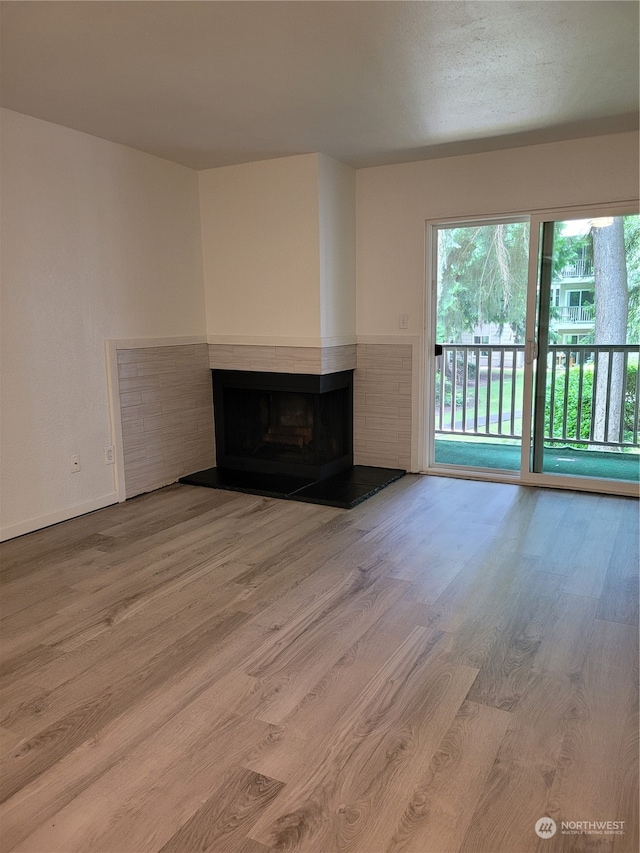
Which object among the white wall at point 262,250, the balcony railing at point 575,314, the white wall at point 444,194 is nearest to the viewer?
the white wall at point 444,194

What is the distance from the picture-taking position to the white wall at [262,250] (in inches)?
166

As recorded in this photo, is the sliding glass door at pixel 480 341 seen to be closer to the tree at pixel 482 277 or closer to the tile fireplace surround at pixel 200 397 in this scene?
the tree at pixel 482 277

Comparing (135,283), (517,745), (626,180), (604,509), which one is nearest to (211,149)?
(135,283)

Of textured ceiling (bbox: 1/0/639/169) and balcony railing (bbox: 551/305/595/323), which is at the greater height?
textured ceiling (bbox: 1/0/639/169)

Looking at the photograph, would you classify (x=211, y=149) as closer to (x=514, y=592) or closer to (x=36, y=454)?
(x=36, y=454)

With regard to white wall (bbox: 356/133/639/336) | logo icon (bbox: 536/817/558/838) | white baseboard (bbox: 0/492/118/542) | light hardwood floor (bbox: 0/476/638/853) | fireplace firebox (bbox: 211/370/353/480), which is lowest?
logo icon (bbox: 536/817/558/838)

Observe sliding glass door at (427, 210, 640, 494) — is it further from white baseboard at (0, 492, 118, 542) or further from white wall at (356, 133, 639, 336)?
white baseboard at (0, 492, 118, 542)

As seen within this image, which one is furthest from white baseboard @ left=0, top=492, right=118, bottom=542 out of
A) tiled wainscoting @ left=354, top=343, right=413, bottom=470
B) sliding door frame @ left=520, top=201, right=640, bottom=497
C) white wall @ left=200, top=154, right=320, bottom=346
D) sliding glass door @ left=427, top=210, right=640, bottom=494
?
sliding door frame @ left=520, top=201, right=640, bottom=497

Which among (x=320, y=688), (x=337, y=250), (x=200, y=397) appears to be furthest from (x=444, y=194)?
(x=320, y=688)

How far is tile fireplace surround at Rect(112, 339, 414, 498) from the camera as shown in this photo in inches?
163

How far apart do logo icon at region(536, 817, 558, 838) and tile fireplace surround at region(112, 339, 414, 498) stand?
10.4 feet

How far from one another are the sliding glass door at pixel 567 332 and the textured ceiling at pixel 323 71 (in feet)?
2.33

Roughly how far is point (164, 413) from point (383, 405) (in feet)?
5.51

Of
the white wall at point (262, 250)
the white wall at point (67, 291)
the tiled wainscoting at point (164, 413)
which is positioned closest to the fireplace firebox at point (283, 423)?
the tiled wainscoting at point (164, 413)
